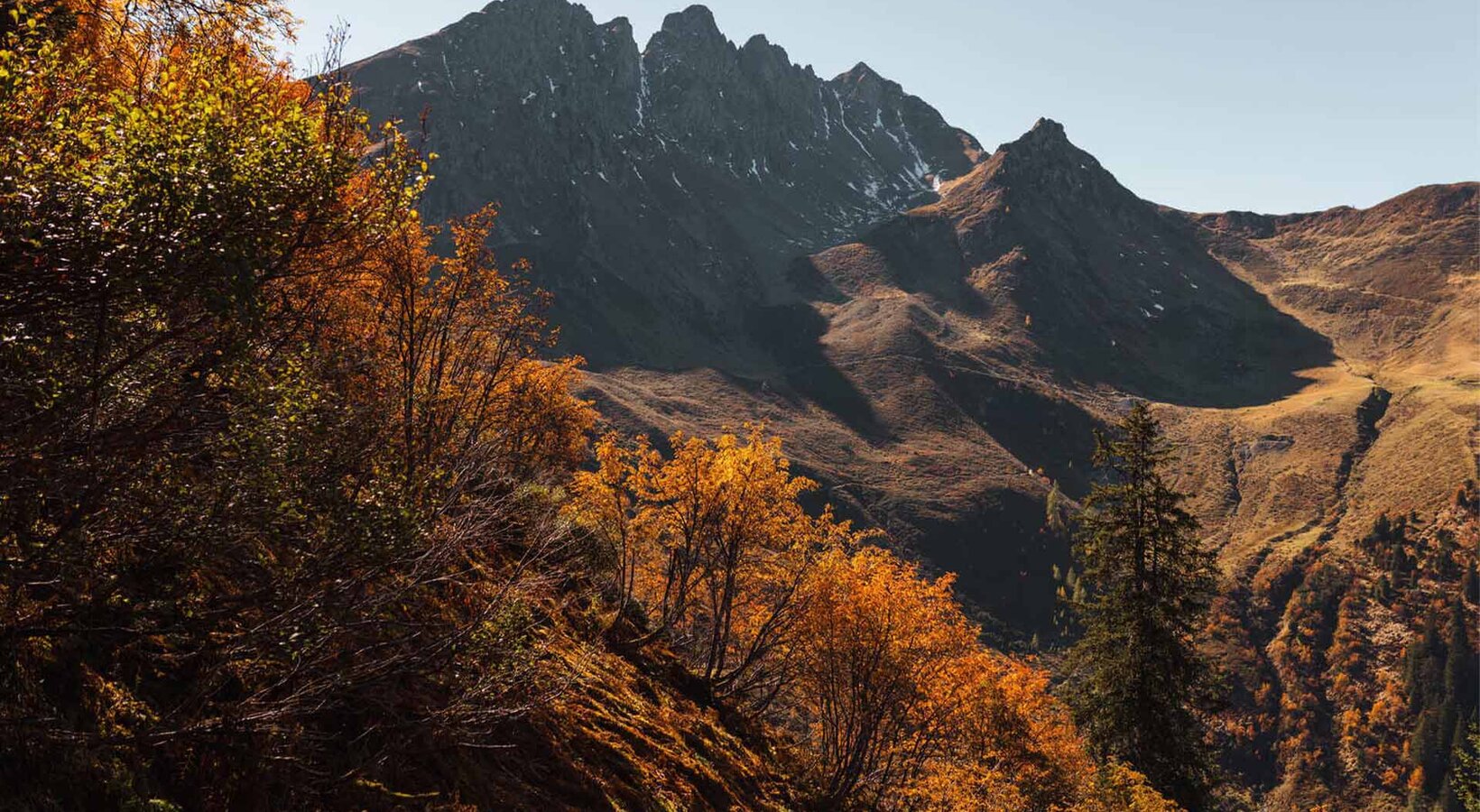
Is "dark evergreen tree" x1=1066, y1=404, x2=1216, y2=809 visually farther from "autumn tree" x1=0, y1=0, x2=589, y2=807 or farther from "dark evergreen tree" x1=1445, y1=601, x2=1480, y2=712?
"dark evergreen tree" x1=1445, y1=601, x2=1480, y2=712

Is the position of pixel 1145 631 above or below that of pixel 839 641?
below

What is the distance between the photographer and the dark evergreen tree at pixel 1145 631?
94.5ft

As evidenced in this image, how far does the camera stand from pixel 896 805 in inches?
1074

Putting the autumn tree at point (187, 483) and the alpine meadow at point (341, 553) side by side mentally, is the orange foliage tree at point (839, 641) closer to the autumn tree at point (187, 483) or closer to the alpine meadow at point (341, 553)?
the alpine meadow at point (341, 553)

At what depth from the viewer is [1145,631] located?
2944cm

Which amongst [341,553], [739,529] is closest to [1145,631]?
[739,529]

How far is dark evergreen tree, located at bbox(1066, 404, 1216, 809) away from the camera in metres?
28.8

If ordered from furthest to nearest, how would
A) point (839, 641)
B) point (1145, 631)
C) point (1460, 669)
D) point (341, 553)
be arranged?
1. point (1460, 669)
2. point (1145, 631)
3. point (839, 641)
4. point (341, 553)

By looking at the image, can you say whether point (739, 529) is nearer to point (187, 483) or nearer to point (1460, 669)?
point (187, 483)

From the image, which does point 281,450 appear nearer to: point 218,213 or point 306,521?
point 306,521

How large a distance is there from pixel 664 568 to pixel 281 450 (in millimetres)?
38221

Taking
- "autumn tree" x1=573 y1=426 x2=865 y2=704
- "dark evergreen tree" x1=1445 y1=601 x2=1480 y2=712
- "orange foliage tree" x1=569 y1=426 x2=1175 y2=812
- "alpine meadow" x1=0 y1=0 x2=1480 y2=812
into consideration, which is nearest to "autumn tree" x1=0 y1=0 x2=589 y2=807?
"alpine meadow" x1=0 y1=0 x2=1480 y2=812

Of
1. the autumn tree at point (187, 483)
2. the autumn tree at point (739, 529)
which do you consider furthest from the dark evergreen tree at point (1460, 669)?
the autumn tree at point (187, 483)

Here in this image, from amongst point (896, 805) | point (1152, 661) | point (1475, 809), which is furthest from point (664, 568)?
point (1475, 809)
